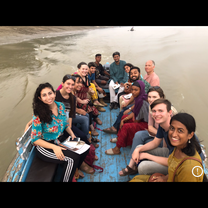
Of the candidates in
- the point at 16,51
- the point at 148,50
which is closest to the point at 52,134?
the point at 16,51

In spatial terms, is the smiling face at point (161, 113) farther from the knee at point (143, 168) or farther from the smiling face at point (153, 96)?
the knee at point (143, 168)

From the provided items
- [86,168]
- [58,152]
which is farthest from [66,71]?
[58,152]

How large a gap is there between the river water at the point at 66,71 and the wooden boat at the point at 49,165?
12.9 ft

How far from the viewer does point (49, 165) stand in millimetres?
1935

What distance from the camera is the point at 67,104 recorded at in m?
2.70

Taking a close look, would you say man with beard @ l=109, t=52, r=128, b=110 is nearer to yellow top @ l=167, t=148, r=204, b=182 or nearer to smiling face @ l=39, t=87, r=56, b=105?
smiling face @ l=39, t=87, r=56, b=105

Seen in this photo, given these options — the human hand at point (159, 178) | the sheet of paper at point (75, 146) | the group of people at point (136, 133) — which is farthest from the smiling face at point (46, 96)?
the human hand at point (159, 178)

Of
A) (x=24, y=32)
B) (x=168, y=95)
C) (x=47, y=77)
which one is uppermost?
(x=24, y=32)

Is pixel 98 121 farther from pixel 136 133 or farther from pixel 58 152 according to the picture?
pixel 58 152

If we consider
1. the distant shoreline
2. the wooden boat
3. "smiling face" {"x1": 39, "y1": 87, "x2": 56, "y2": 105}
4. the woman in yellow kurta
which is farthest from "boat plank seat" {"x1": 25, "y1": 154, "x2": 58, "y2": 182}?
the distant shoreline

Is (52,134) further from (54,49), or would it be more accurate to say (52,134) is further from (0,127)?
(54,49)

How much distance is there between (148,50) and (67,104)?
22595 millimetres

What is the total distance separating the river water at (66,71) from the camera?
27.5ft

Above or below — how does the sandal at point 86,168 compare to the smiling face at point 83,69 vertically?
below
